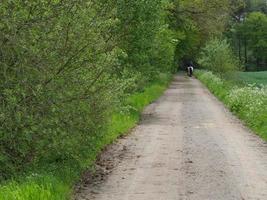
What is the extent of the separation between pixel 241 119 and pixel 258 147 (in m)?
7.04

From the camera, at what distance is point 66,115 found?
9578 millimetres

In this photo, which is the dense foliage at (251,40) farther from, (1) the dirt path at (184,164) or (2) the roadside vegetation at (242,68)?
(1) the dirt path at (184,164)

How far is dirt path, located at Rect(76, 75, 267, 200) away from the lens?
942cm

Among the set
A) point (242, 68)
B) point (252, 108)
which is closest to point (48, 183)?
point (252, 108)

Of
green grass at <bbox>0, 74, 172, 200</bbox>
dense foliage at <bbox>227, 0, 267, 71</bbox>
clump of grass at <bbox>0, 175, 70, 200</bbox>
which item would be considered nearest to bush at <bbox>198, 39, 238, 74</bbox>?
green grass at <bbox>0, 74, 172, 200</bbox>

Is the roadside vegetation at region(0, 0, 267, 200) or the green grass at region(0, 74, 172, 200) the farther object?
the roadside vegetation at region(0, 0, 267, 200)

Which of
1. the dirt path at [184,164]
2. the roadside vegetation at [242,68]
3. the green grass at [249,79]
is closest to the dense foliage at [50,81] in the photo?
the dirt path at [184,164]

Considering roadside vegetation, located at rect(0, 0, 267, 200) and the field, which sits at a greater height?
roadside vegetation, located at rect(0, 0, 267, 200)

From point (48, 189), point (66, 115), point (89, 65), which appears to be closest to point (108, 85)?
point (89, 65)

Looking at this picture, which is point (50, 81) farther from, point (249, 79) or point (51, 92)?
point (249, 79)

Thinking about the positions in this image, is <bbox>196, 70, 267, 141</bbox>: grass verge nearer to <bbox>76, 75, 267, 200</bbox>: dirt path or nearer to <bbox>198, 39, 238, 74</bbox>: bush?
<bbox>76, 75, 267, 200</bbox>: dirt path

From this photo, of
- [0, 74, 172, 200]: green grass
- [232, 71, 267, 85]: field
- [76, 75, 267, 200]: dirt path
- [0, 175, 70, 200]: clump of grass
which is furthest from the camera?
[232, 71, 267, 85]: field

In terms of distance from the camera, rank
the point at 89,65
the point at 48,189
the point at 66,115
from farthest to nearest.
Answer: the point at 89,65
the point at 66,115
the point at 48,189

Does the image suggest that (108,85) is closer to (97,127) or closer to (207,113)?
(97,127)
